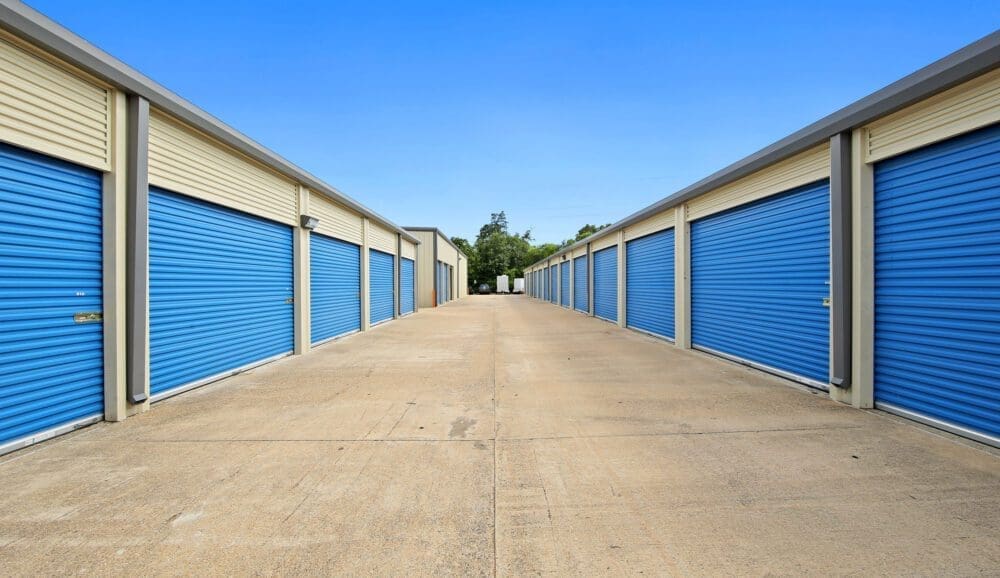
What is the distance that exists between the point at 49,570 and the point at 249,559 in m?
1.07

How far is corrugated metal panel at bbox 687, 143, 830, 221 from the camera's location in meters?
6.27

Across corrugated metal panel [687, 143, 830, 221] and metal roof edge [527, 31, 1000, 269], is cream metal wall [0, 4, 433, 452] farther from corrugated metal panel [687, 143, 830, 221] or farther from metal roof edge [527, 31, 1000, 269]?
corrugated metal panel [687, 143, 830, 221]

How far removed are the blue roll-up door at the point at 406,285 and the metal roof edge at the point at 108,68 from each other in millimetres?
11883

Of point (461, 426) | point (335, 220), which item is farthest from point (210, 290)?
point (335, 220)

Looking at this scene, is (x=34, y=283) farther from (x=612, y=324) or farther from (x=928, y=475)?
(x=612, y=324)

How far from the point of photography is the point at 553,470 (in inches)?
144

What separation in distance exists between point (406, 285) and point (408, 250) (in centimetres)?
172

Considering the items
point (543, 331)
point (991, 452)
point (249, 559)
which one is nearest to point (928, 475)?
point (991, 452)

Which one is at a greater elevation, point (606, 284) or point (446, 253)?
point (446, 253)

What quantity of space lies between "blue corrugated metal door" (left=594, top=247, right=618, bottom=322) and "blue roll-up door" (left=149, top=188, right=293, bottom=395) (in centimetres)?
1180

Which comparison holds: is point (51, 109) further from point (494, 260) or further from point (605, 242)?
point (494, 260)

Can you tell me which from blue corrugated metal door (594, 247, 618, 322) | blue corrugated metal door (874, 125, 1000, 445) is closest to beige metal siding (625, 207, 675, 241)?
blue corrugated metal door (594, 247, 618, 322)

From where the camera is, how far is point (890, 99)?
16.0ft

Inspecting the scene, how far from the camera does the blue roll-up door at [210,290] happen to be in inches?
229
